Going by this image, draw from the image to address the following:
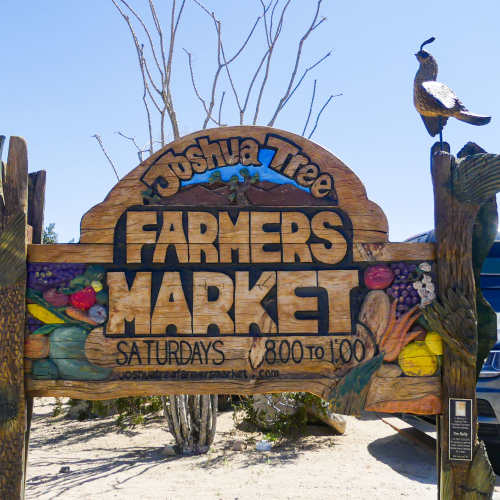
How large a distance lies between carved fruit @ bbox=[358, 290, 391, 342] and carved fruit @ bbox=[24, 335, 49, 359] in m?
2.08

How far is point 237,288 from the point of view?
3.46 m

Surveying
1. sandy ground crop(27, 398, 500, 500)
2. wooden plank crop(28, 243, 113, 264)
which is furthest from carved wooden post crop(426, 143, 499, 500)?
wooden plank crop(28, 243, 113, 264)

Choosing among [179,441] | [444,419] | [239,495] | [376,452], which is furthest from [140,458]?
[444,419]

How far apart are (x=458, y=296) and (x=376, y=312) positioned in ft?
1.74

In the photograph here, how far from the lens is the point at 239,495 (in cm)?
532

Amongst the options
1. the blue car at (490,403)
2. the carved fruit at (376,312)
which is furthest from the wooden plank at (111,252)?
the blue car at (490,403)

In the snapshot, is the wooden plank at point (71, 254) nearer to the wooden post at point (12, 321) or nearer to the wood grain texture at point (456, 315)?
the wooden post at point (12, 321)

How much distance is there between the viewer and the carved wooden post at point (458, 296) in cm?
330

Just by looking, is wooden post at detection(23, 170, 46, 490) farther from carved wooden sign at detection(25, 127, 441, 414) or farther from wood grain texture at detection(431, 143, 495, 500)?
wood grain texture at detection(431, 143, 495, 500)

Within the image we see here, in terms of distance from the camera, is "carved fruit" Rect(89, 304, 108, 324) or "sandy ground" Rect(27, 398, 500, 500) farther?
"sandy ground" Rect(27, 398, 500, 500)

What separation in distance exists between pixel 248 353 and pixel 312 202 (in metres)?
1.11

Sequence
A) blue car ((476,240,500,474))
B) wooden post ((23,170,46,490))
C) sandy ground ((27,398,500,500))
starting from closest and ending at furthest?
1. wooden post ((23,170,46,490))
2. blue car ((476,240,500,474))
3. sandy ground ((27,398,500,500))

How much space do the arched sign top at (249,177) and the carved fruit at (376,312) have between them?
1.26 feet

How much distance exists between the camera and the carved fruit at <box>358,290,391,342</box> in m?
3.42
